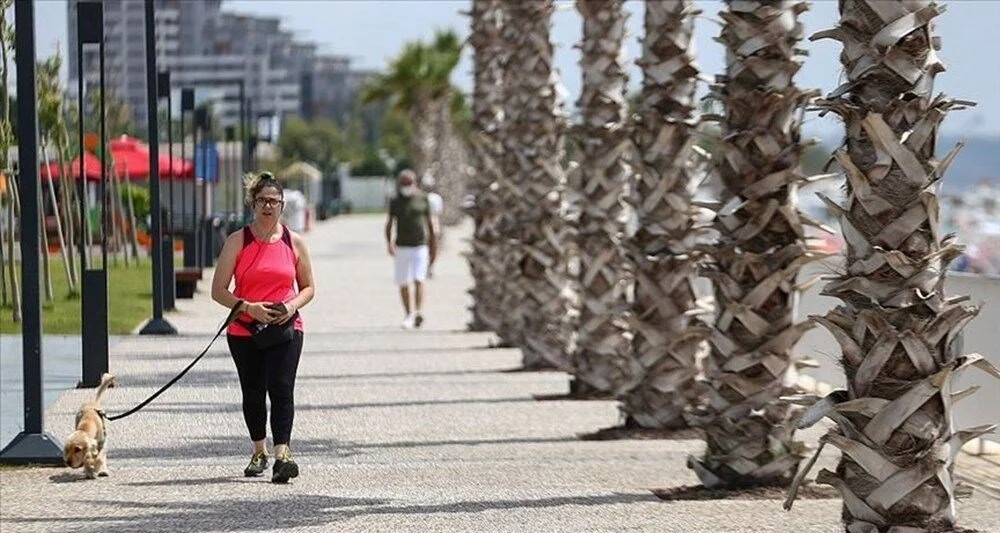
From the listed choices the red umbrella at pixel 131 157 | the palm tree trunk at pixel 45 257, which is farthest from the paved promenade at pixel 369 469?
the red umbrella at pixel 131 157

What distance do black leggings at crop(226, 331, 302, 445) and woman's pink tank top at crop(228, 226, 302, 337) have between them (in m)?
0.22

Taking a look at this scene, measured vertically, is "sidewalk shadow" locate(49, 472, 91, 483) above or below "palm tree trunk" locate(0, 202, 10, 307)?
below

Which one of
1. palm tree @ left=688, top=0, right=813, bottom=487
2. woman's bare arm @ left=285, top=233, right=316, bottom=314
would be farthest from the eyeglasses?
palm tree @ left=688, top=0, right=813, bottom=487

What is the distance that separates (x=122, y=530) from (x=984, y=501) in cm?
390

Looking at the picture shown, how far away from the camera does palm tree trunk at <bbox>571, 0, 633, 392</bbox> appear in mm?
14094

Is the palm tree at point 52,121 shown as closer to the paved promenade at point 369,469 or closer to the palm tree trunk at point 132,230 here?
the paved promenade at point 369,469

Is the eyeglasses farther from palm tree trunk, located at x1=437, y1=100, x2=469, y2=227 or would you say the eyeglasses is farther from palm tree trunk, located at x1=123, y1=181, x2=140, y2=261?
palm tree trunk, located at x1=437, y1=100, x2=469, y2=227

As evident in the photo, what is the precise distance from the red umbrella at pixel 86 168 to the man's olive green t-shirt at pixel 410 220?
9078 millimetres

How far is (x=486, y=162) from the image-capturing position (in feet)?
67.8

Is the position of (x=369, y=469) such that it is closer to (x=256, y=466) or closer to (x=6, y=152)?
(x=256, y=466)

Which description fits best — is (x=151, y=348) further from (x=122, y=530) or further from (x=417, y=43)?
(x=417, y=43)

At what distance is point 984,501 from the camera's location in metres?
8.81

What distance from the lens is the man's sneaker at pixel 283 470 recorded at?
887cm

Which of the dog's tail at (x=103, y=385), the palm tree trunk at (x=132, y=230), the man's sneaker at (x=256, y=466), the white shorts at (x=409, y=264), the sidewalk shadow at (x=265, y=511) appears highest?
the palm tree trunk at (x=132, y=230)
